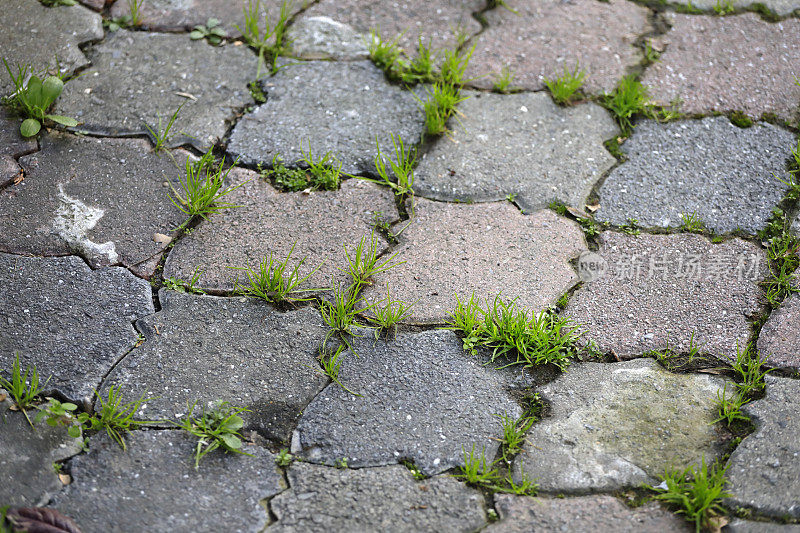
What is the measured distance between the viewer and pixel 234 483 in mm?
1643

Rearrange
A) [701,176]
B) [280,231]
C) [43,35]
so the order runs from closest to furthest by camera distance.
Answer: [280,231] → [701,176] → [43,35]

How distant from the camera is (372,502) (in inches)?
63.8

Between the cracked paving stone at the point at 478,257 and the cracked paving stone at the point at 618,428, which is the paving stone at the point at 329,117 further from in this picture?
the cracked paving stone at the point at 618,428

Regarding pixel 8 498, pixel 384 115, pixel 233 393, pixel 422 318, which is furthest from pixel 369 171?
pixel 8 498

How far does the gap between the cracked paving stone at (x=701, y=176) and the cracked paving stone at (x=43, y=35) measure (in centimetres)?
204

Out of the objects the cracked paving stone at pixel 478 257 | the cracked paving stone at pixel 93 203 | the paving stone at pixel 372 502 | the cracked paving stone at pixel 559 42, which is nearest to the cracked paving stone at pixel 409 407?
the paving stone at pixel 372 502

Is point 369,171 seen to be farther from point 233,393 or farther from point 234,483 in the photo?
point 234,483

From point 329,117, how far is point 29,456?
1.48 metres

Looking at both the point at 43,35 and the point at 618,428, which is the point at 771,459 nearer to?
the point at 618,428

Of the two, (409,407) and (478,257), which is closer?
(409,407)

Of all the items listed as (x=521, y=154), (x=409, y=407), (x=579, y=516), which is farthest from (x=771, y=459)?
(x=521, y=154)

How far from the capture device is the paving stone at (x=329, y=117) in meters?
2.43

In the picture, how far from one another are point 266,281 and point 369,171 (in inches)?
23.6

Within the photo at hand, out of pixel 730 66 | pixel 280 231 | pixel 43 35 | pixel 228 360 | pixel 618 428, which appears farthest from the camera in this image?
pixel 730 66
